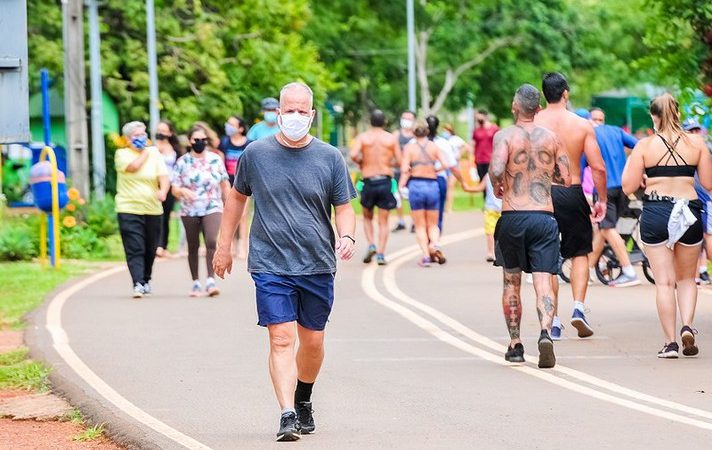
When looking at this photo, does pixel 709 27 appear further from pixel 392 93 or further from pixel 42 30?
pixel 392 93

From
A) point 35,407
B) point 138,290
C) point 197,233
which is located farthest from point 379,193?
point 35,407

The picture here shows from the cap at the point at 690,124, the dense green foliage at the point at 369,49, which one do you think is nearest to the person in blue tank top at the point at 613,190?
the dense green foliage at the point at 369,49

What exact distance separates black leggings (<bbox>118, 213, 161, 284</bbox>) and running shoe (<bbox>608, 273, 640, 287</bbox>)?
15.3ft

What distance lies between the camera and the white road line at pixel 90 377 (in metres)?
8.80

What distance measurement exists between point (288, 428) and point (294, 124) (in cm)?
149

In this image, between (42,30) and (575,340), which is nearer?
(575,340)

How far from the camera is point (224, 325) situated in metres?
14.6

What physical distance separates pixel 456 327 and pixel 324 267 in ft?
17.8

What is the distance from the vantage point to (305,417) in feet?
29.4

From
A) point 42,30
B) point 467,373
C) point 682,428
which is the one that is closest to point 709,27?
point 467,373

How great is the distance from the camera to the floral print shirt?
17.6 metres

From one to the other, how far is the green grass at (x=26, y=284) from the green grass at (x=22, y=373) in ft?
7.76

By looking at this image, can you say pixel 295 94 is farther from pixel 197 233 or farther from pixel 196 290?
pixel 197 233

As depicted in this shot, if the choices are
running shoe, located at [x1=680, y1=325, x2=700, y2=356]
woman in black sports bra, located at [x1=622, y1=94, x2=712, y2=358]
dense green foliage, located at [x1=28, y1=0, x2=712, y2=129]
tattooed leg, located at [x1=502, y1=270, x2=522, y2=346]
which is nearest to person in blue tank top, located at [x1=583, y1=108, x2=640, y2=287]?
dense green foliage, located at [x1=28, y1=0, x2=712, y2=129]
